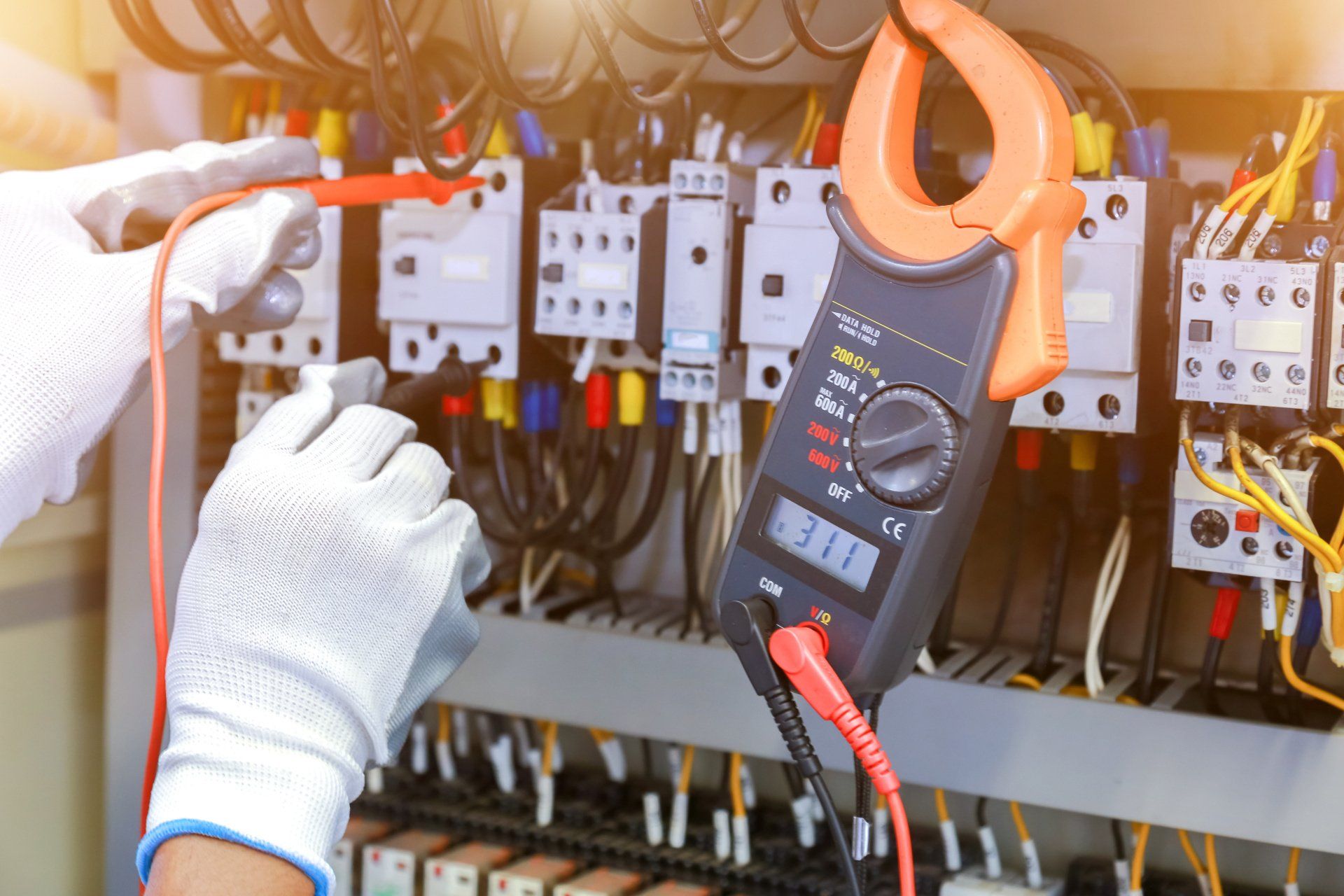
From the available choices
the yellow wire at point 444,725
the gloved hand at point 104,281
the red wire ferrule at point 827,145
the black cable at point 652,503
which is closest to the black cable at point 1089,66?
the red wire ferrule at point 827,145

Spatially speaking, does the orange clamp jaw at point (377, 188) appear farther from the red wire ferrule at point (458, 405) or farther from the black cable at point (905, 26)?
the black cable at point (905, 26)

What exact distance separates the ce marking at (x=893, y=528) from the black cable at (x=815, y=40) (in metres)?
0.34

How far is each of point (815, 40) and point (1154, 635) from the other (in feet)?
2.03

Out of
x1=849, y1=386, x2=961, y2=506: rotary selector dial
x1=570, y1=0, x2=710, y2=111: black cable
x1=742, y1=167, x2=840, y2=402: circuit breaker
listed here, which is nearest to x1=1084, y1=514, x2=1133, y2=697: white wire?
x1=742, y1=167, x2=840, y2=402: circuit breaker

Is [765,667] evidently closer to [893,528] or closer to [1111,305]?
[893,528]

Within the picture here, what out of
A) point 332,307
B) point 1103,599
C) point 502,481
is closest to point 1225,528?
point 1103,599

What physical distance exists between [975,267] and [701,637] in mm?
594

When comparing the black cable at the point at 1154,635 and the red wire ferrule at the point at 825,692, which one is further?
the black cable at the point at 1154,635

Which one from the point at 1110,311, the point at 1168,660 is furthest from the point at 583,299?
the point at 1168,660

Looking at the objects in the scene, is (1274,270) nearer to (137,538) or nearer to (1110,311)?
(1110,311)

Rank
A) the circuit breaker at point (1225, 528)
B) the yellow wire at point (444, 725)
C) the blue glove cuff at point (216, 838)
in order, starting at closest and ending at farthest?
the blue glove cuff at point (216, 838), the circuit breaker at point (1225, 528), the yellow wire at point (444, 725)

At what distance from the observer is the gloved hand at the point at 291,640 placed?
0.75 metres

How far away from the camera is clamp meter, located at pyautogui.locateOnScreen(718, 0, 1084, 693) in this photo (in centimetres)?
74

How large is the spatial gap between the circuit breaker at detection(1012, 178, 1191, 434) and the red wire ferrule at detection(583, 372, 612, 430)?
0.43 m
